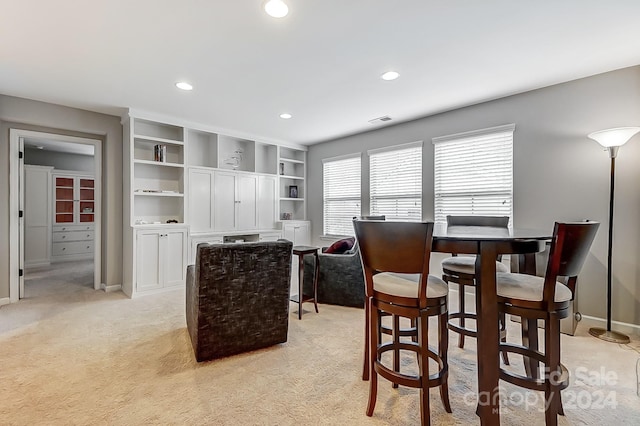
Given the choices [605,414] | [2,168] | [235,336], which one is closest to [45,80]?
[2,168]

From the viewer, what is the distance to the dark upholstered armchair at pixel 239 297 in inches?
82.0

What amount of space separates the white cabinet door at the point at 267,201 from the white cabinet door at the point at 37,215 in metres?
4.92

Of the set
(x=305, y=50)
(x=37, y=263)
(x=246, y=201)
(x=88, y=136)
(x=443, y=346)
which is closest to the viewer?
(x=443, y=346)

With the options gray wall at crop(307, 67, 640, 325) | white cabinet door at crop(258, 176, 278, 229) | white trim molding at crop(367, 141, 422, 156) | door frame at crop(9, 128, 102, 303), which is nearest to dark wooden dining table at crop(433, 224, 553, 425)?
gray wall at crop(307, 67, 640, 325)

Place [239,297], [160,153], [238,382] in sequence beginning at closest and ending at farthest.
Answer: [238,382] → [239,297] → [160,153]

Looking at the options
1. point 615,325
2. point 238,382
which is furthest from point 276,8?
point 615,325

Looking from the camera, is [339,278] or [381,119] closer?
[339,278]

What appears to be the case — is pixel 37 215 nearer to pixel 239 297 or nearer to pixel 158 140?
pixel 158 140

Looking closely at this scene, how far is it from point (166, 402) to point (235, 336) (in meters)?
0.61

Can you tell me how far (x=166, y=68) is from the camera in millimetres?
2781

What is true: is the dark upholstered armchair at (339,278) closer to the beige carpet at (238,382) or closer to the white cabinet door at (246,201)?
the beige carpet at (238,382)

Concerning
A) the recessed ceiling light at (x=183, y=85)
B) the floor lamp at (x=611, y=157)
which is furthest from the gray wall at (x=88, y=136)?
the floor lamp at (x=611, y=157)

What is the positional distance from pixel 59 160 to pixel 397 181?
25.1ft

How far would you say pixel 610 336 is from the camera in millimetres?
2586
